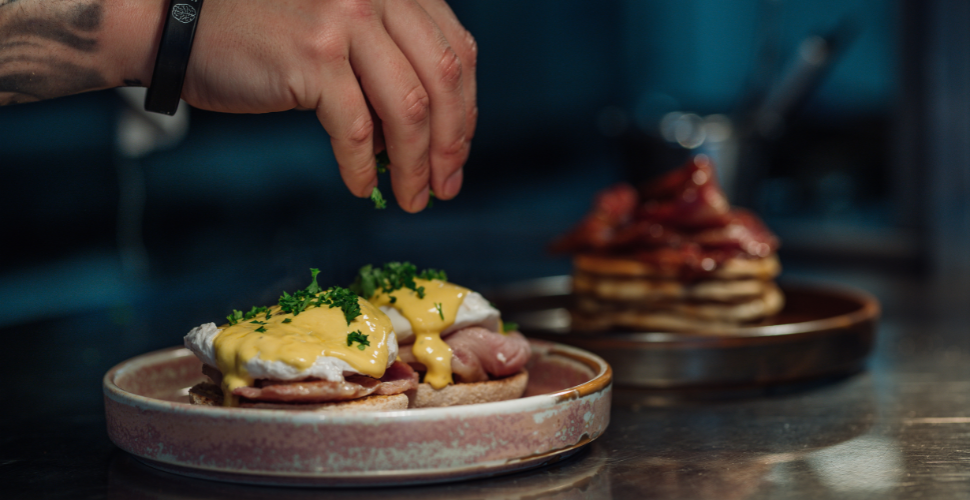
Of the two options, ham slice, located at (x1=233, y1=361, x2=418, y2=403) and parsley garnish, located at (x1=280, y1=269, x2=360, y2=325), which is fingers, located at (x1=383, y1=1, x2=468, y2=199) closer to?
parsley garnish, located at (x1=280, y1=269, x2=360, y2=325)

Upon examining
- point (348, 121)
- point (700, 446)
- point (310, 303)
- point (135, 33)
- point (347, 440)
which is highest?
point (135, 33)

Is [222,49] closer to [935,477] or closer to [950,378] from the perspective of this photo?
[935,477]

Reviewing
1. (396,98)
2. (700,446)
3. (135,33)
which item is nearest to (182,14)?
(135,33)

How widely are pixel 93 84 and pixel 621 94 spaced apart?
5753mm

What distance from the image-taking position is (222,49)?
3.89 ft

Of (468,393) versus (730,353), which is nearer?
(468,393)

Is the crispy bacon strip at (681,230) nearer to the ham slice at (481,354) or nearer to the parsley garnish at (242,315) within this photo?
the ham slice at (481,354)

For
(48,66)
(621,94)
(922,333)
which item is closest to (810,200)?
(621,94)

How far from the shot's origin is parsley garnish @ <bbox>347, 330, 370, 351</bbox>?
107 cm

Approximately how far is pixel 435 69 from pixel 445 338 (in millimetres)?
416

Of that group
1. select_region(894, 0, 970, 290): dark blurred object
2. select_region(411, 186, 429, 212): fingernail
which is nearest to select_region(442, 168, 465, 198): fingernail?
select_region(411, 186, 429, 212): fingernail

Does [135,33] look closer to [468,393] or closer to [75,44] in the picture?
[75,44]

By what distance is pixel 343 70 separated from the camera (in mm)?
1207

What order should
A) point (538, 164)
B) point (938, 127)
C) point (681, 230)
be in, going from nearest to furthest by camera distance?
point (681, 230) → point (938, 127) → point (538, 164)
